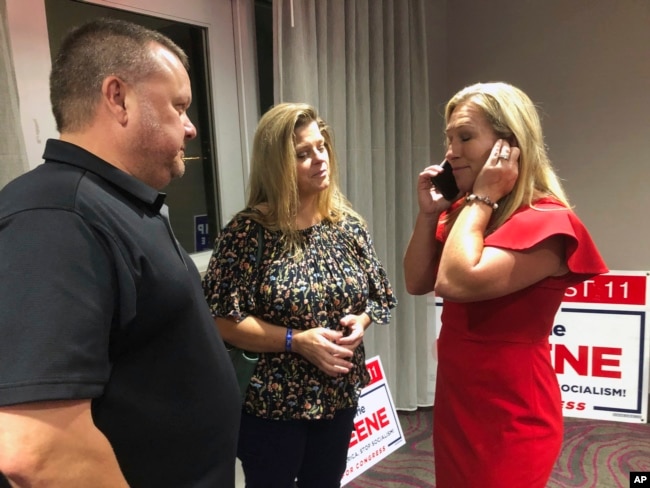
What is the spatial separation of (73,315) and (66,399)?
0.10 meters

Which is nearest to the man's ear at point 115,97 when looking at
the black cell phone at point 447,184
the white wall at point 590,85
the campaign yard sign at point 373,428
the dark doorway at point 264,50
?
the black cell phone at point 447,184

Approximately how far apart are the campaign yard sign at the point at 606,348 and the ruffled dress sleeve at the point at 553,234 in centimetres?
152

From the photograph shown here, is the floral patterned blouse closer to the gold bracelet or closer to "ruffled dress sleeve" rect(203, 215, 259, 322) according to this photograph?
"ruffled dress sleeve" rect(203, 215, 259, 322)

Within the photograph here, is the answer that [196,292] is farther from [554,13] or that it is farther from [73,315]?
[554,13]

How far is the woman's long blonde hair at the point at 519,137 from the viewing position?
1.08 metres

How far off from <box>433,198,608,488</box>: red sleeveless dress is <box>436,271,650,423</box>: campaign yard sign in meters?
1.46

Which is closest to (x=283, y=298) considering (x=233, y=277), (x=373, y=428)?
(x=233, y=277)

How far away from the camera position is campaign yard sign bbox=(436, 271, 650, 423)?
2332mm

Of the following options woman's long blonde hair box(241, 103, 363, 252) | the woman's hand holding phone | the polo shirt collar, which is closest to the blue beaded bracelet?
woman's long blonde hair box(241, 103, 363, 252)

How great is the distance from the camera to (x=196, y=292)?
83cm

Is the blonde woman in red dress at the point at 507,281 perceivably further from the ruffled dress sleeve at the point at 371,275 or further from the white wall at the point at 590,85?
the white wall at the point at 590,85

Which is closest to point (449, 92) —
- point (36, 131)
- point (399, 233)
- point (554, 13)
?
point (554, 13)

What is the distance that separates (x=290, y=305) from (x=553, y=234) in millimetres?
654

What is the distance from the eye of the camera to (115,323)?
2.16 ft
